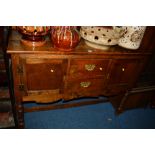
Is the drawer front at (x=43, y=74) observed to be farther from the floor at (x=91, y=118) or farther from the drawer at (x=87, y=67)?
the floor at (x=91, y=118)

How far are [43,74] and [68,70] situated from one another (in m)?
0.23

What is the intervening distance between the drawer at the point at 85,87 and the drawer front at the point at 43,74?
4.7 inches

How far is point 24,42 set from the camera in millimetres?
1357

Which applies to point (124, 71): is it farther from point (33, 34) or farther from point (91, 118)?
point (33, 34)

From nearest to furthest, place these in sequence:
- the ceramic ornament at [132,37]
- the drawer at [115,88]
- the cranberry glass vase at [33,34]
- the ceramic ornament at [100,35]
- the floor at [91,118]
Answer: the cranberry glass vase at [33,34], the ceramic ornament at [100,35], the ceramic ornament at [132,37], the drawer at [115,88], the floor at [91,118]

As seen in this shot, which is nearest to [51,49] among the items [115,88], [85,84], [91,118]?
[85,84]

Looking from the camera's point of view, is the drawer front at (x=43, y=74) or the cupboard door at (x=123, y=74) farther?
the cupboard door at (x=123, y=74)

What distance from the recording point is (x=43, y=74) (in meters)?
1.47

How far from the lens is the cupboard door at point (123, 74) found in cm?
168

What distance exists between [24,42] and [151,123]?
2.15 meters

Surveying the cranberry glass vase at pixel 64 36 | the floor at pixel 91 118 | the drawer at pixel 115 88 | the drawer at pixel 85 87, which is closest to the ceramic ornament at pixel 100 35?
the cranberry glass vase at pixel 64 36
